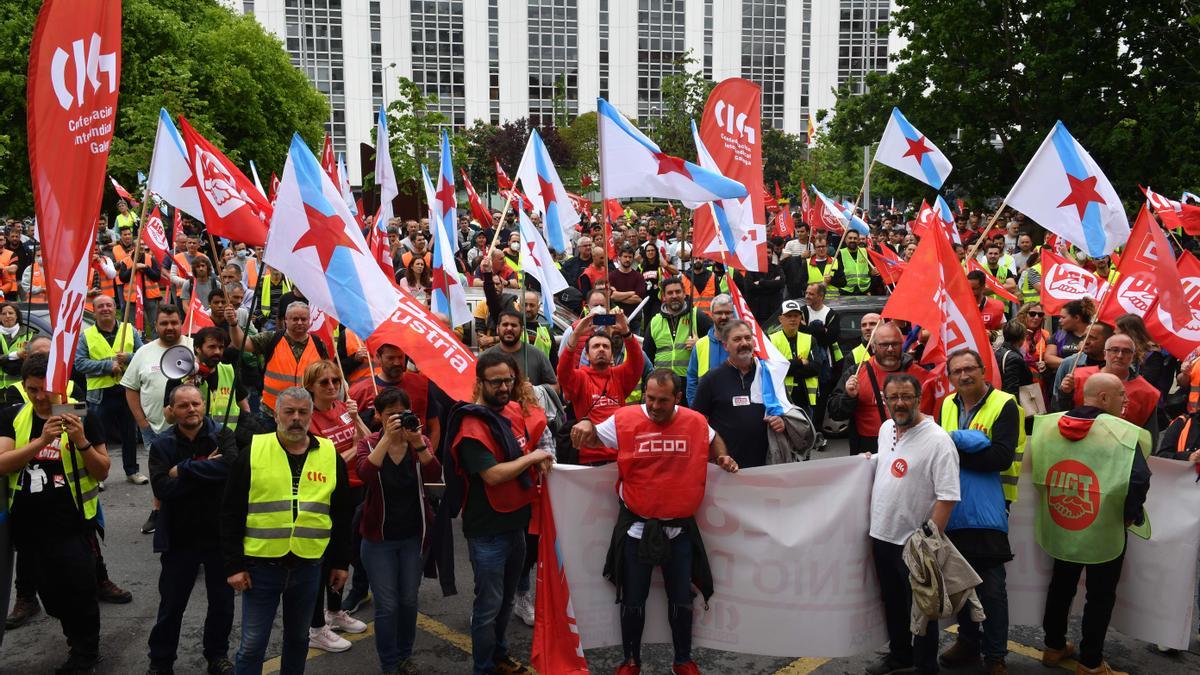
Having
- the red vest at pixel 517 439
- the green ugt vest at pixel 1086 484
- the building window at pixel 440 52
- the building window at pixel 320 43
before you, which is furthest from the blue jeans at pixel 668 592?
the building window at pixel 440 52

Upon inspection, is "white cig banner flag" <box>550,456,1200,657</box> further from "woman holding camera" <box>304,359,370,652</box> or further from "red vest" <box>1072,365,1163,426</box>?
"woman holding camera" <box>304,359,370,652</box>

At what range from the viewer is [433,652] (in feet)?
19.4

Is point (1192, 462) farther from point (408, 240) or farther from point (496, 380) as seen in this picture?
point (408, 240)

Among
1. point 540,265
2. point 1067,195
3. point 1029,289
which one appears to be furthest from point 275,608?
point 1029,289

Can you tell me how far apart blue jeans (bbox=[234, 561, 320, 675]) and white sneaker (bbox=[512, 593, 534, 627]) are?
1.65m

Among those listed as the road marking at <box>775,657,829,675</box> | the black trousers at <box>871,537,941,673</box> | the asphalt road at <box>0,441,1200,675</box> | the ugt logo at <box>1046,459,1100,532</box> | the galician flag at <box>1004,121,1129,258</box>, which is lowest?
the road marking at <box>775,657,829,675</box>

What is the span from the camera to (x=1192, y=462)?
221 inches

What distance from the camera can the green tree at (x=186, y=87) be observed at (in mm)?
27438

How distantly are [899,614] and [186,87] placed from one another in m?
24.5

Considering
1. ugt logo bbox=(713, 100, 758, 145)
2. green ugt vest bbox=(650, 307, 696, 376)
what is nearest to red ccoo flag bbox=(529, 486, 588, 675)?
green ugt vest bbox=(650, 307, 696, 376)

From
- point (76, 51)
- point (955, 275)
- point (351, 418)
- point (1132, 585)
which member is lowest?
point (1132, 585)

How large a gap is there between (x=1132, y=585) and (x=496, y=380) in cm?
380

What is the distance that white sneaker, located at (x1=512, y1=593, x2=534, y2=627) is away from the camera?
6.36 m

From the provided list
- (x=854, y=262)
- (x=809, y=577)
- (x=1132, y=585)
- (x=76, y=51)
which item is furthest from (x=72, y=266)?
(x=854, y=262)
